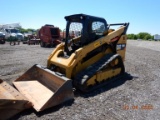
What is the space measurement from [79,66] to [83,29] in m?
1.17

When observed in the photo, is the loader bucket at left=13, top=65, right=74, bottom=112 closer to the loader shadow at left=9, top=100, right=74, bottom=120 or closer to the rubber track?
the loader shadow at left=9, top=100, right=74, bottom=120

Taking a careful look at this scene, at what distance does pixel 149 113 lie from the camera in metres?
4.30

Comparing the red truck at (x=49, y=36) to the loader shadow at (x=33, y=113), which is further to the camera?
the red truck at (x=49, y=36)

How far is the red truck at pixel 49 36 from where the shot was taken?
19.8 metres

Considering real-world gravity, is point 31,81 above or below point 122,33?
below

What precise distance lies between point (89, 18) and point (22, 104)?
3.39 metres

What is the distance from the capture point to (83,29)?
590cm

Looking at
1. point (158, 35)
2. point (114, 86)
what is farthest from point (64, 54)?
point (158, 35)

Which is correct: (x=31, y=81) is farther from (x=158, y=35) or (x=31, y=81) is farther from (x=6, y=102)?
(x=158, y=35)

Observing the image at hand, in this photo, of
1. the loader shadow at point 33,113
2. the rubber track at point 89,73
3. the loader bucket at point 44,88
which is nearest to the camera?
the loader shadow at point 33,113
